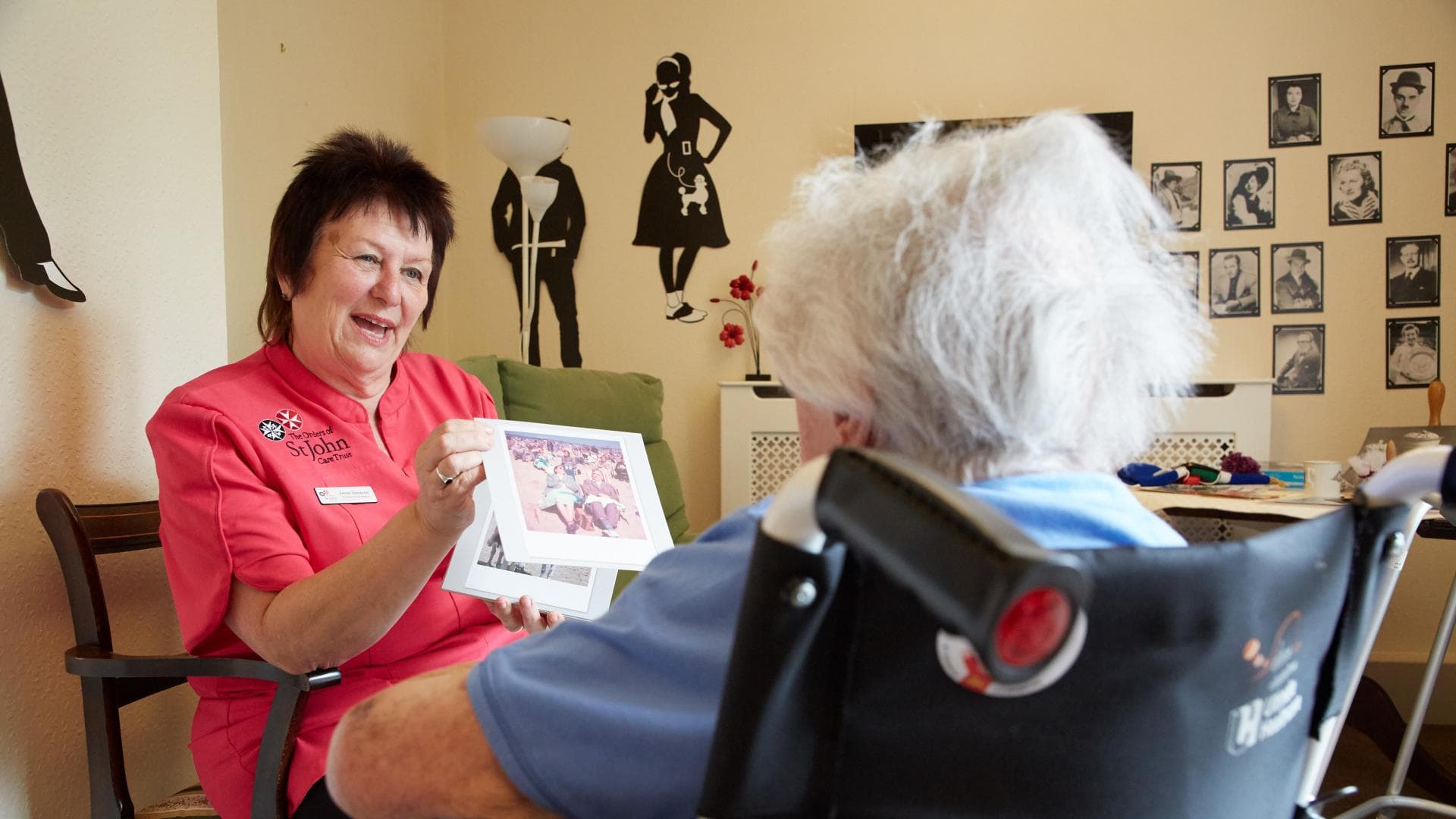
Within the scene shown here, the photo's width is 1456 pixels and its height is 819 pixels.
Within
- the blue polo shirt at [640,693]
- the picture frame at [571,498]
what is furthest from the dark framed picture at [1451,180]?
the blue polo shirt at [640,693]

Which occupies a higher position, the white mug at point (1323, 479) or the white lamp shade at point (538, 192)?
the white lamp shade at point (538, 192)

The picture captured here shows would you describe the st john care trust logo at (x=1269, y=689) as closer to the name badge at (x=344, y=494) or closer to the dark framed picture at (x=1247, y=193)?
the name badge at (x=344, y=494)

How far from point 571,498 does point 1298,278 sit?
301 cm

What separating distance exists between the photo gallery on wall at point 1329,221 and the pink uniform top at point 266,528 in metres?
2.75

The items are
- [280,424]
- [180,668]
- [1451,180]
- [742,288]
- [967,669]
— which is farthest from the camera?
[742,288]

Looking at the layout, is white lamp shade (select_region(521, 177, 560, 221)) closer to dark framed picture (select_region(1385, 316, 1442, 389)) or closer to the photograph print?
the photograph print

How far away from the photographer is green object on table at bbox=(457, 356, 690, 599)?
2.73 metres

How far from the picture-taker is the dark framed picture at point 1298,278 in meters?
3.28

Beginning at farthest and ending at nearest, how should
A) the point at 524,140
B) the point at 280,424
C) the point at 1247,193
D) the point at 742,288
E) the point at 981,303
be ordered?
the point at 742,288, the point at 1247,193, the point at 524,140, the point at 280,424, the point at 981,303

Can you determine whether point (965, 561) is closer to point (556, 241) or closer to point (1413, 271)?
point (556, 241)

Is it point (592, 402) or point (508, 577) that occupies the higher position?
point (592, 402)

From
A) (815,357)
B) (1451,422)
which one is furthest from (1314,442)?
(815,357)

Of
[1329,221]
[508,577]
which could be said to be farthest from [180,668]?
[1329,221]

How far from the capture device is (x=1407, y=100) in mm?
3219
